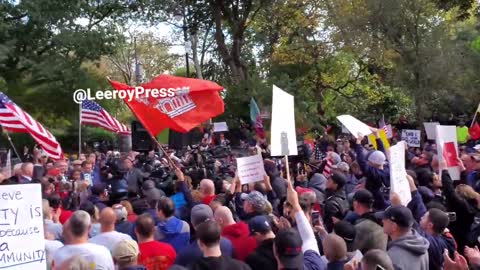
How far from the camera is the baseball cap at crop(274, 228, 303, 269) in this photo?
485 cm

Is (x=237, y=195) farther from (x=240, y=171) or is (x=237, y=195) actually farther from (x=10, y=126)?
(x=10, y=126)

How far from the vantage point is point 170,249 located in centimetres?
571

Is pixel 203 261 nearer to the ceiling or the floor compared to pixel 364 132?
nearer to the floor

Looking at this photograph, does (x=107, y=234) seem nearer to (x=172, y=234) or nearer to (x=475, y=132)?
(x=172, y=234)

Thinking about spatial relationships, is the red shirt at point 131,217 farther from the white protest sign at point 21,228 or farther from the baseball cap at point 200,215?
the white protest sign at point 21,228

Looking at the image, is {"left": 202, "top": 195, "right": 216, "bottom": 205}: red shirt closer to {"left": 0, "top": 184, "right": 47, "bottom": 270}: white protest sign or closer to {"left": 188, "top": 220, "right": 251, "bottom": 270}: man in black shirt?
{"left": 188, "top": 220, "right": 251, "bottom": 270}: man in black shirt

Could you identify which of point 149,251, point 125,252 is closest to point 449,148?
point 149,251

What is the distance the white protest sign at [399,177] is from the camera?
7.02m

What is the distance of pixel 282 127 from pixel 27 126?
6.70 meters

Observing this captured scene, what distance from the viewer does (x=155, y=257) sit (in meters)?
5.58

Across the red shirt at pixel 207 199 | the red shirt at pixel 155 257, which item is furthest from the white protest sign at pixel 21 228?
the red shirt at pixel 207 199

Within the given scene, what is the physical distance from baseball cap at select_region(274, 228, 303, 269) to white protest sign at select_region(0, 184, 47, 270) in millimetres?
1676

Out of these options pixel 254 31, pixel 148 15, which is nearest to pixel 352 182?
pixel 148 15

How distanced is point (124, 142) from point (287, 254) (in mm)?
24745
